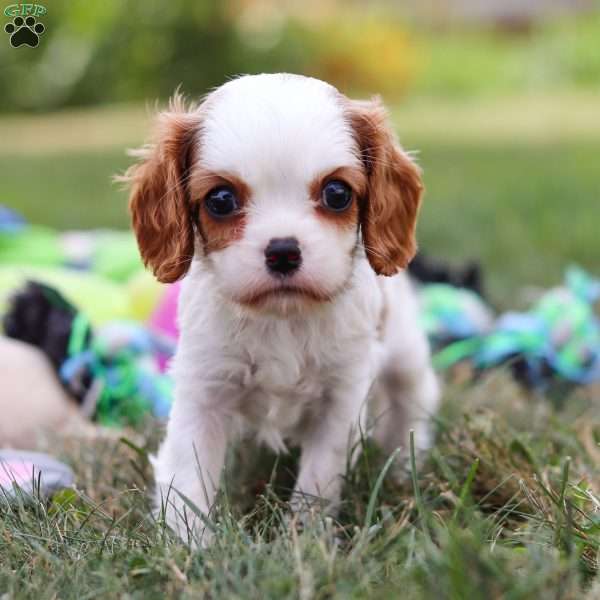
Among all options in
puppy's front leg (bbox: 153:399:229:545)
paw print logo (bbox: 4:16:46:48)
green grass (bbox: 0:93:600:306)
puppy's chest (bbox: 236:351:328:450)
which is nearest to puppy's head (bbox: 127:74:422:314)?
puppy's chest (bbox: 236:351:328:450)

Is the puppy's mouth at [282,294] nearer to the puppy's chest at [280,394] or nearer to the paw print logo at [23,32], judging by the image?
the puppy's chest at [280,394]

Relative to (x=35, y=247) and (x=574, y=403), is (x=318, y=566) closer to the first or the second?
(x=574, y=403)

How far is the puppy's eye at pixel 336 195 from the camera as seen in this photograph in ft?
8.02

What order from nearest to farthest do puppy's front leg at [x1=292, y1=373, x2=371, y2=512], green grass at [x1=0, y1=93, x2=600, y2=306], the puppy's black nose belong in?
the puppy's black nose
puppy's front leg at [x1=292, y1=373, x2=371, y2=512]
green grass at [x1=0, y1=93, x2=600, y2=306]

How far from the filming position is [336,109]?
253 centimetres

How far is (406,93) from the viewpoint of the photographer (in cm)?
1641

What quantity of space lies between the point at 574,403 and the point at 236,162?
6.58ft

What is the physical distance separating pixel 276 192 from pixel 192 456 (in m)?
0.74

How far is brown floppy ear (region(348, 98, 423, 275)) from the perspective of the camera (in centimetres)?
262

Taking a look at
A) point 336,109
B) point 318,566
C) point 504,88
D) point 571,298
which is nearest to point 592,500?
point 318,566

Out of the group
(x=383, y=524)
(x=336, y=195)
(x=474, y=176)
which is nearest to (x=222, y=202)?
(x=336, y=195)

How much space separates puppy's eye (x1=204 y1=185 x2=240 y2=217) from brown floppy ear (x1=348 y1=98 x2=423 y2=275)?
38 centimetres

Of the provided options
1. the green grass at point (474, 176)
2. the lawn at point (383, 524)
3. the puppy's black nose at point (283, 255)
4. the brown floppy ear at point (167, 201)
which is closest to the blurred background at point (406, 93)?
the green grass at point (474, 176)

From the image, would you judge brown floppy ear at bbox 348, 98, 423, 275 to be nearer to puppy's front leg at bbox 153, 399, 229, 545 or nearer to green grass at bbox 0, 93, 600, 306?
puppy's front leg at bbox 153, 399, 229, 545
